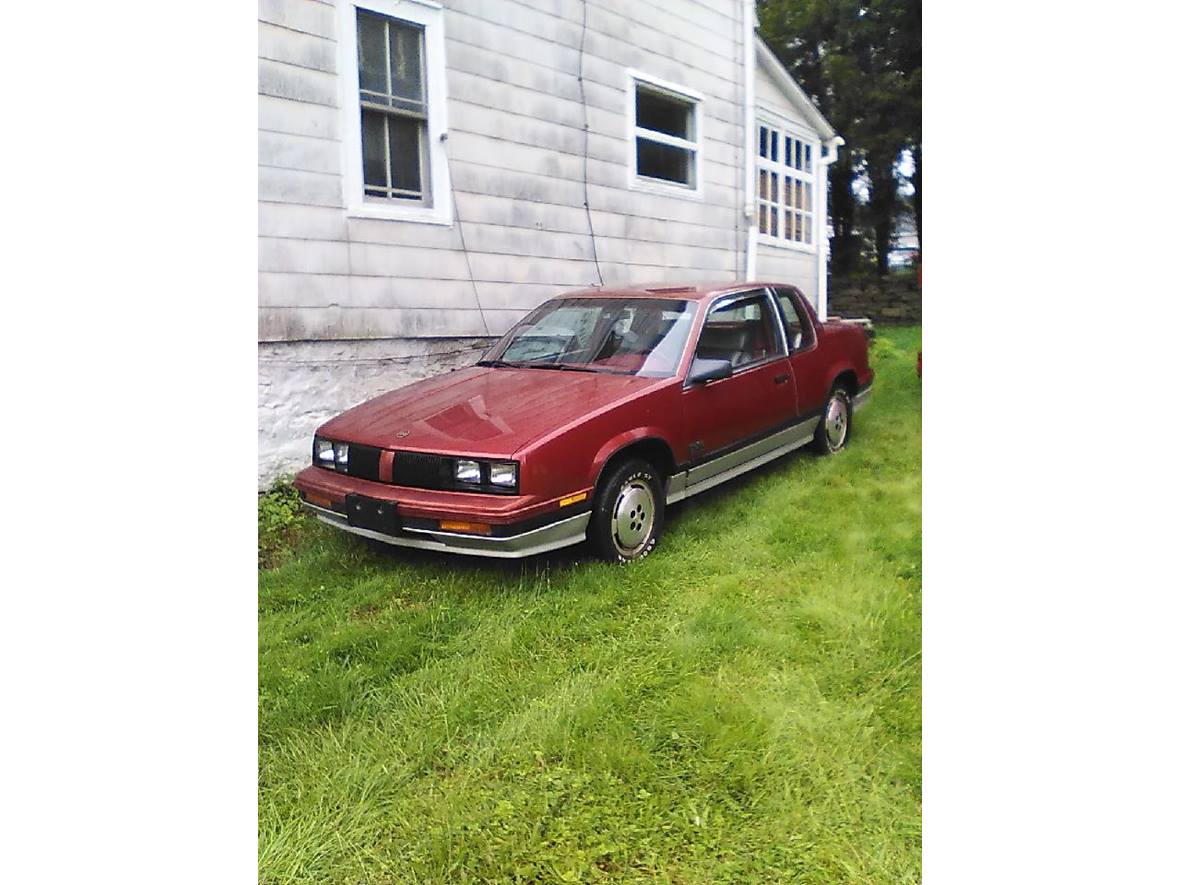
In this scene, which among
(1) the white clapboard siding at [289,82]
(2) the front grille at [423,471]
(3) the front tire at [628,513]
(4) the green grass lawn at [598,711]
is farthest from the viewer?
(3) the front tire at [628,513]

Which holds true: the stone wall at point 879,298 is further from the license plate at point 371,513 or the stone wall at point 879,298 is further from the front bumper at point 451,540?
the license plate at point 371,513

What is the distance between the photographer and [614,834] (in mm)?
1562

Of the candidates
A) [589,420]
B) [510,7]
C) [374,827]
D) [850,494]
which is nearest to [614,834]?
[374,827]

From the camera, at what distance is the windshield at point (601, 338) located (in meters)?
2.07

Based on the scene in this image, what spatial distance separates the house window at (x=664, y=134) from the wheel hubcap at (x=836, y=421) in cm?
71

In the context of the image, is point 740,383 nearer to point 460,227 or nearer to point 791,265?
point 791,265

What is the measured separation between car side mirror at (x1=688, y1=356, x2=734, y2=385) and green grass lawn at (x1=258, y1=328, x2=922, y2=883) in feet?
1.44

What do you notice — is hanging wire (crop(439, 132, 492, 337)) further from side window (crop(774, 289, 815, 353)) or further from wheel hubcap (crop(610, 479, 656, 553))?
side window (crop(774, 289, 815, 353))

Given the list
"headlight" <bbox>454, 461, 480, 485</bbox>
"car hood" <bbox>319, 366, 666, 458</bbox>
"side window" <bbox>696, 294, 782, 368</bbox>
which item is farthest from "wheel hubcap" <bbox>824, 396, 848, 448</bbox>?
"headlight" <bbox>454, 461, 480, 485</bbox>

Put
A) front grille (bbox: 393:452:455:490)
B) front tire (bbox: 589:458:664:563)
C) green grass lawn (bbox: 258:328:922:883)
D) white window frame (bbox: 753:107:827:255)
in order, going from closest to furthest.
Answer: green grass lawn (bbox: 258:328:922:883) < front grille (bbox: 393:452:455:490) < front tire (bbox: 589:458:664:563) < white window frame (bbox: 753:107:827:255)

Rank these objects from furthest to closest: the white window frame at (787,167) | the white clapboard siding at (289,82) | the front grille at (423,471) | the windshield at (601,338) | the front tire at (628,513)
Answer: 1. the white window frame at (787,167)
2. the windshield at (601,338)
3. the front tire at (628,513)
4. the front grille at (423,471)
5. the white clapboard siding at (289,82)

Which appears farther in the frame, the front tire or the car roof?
the car roof

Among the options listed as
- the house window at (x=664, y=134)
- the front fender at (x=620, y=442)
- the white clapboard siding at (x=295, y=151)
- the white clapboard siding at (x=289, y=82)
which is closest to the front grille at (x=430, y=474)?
the front fender at (x=620, y=442)

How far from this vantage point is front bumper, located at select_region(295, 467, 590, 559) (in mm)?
1806
